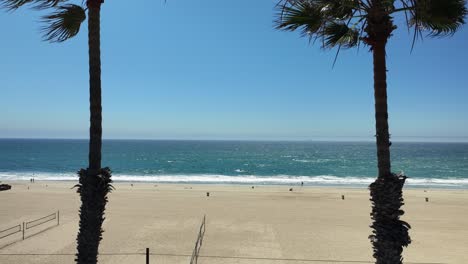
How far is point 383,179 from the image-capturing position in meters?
5.74

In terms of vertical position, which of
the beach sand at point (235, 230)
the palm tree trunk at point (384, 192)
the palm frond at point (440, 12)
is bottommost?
the beach sand at point (235, 230)

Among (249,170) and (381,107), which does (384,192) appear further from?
(249,170)

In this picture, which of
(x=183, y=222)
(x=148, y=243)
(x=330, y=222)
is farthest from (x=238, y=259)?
(x=330, y=222)

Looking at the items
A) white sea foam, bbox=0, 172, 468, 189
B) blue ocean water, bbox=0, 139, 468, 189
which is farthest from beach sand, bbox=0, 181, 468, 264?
blue ocean water, bbox=0, 139, 468, 189

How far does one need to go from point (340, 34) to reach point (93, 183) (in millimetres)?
5539

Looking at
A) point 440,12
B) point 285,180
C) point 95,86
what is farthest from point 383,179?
point 285,180

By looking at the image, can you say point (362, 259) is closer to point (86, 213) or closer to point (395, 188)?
point (395, 188)

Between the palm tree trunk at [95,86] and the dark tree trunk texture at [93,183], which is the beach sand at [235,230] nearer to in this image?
the dark tree trunk texture at [93,183]

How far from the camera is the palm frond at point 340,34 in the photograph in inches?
280

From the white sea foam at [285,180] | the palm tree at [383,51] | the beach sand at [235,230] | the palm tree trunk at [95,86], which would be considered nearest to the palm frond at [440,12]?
the palm tree at [383,51]

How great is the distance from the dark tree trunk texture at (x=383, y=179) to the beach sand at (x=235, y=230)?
10014mm

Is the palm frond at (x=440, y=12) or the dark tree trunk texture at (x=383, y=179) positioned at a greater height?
the palm frond at (x=440, y=12)

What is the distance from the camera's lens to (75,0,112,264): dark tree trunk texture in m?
5.71

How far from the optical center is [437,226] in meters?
23.2
